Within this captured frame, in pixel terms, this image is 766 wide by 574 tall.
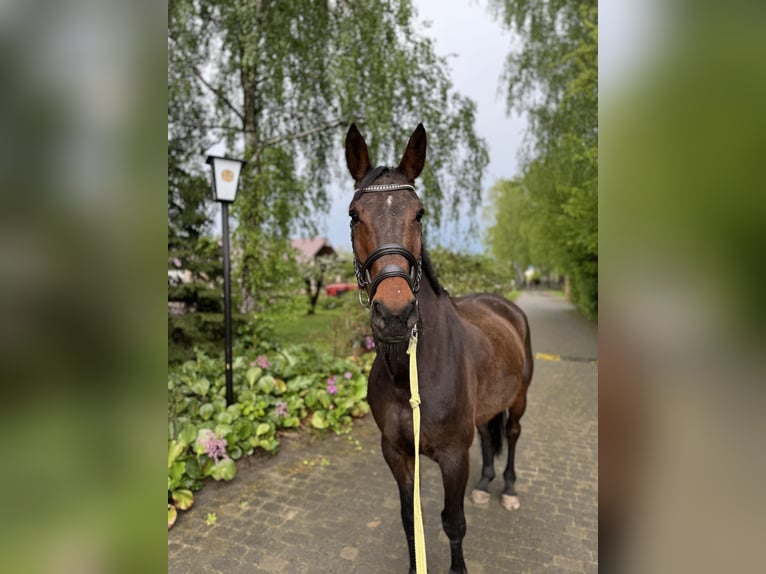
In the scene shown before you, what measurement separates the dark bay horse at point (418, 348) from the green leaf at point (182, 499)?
75.1 inches

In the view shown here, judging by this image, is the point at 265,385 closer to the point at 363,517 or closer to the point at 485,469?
the point at 363,517

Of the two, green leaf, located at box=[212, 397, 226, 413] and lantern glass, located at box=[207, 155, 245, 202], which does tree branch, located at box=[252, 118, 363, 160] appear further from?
green leaf, located at box=[212, 397, 226, 413]

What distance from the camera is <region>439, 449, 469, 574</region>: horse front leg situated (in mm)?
2211

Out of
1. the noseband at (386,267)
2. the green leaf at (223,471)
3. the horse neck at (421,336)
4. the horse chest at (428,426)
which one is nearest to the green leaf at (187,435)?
the green leaf at (223,471)

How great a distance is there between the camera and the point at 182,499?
3.22m

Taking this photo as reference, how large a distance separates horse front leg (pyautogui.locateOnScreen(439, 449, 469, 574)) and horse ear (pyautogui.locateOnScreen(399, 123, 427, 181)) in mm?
1558

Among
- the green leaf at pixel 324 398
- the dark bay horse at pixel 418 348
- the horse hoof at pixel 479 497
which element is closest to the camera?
the dark bay horse at pixel 418 348

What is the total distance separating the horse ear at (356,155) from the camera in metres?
2.11

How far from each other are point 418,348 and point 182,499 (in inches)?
99.9

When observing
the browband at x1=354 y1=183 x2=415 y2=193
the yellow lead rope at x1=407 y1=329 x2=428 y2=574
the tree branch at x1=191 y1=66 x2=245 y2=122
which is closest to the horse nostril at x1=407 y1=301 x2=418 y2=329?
the yellow lead rope at x1=407 y1=329 x2=428 y2=574

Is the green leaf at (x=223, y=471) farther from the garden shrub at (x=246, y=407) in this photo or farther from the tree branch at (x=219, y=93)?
the tree branch at (x=219, y=93)

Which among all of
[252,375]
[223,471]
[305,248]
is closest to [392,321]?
[223,471]
